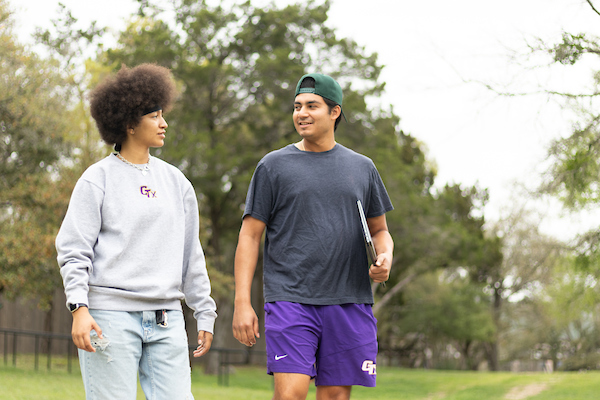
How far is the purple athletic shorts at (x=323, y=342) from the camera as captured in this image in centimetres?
317

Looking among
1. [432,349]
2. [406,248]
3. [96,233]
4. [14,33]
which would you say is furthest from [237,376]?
[96,233]

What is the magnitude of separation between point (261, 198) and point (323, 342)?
81 centimetres

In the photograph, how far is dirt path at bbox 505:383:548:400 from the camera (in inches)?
546

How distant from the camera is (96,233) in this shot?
9.09ft

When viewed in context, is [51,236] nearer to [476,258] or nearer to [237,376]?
[237,376]

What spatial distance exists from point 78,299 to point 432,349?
1327 inches

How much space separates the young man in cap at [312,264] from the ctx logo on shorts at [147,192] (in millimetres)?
602

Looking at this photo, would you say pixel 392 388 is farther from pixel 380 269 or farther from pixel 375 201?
pixel 380 269

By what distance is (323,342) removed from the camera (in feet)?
10.7

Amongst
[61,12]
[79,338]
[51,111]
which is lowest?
[79,338]

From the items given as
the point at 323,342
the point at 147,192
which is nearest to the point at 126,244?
the point at 147,192

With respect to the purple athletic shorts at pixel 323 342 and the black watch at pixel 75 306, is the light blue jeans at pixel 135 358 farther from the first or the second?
the purple athletic shorts at pixel 323 342

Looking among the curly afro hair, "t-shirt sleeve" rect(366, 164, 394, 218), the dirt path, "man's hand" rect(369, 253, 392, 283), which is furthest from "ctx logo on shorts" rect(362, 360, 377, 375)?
the dirt path

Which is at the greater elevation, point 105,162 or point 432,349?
point 105,162
